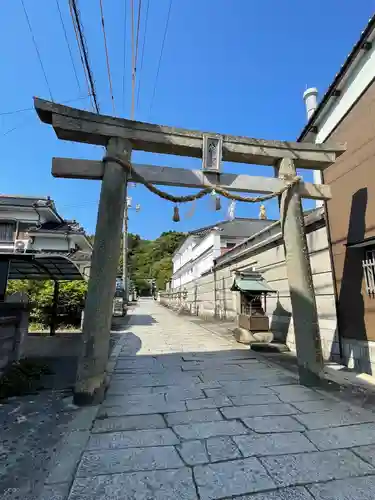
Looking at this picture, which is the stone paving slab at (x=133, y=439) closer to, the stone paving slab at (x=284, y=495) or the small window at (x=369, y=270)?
the stone paving slab at (x=284, y=495)

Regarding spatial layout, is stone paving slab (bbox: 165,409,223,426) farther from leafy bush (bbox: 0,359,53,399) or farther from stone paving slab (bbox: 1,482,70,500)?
leafy bush (bbox: 0,359,53,399)

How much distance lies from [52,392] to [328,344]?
6.33 m

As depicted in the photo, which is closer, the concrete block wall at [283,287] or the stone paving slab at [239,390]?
the stone paving slab at [239,390]

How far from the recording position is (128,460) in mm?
2799

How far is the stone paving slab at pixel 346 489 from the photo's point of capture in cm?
225

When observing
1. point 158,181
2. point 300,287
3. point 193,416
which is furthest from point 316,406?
point 158,181

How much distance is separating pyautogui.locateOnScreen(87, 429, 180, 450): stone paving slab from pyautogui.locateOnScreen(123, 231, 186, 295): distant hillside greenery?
57265 mm

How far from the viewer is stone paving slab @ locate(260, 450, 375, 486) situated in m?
2.50

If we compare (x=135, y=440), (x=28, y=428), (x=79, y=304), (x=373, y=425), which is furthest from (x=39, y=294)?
(x=373, y=425)

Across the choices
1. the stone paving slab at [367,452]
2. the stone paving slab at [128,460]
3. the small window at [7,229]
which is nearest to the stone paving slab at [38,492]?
the stone paving slab at [128,460]

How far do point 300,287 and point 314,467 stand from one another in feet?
10.9

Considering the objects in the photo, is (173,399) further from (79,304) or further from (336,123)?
(79,304)

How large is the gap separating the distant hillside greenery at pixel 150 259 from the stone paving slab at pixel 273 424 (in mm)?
56996

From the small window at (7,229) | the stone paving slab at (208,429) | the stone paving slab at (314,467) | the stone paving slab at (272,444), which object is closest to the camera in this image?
the stone paving slab at (314,467)
